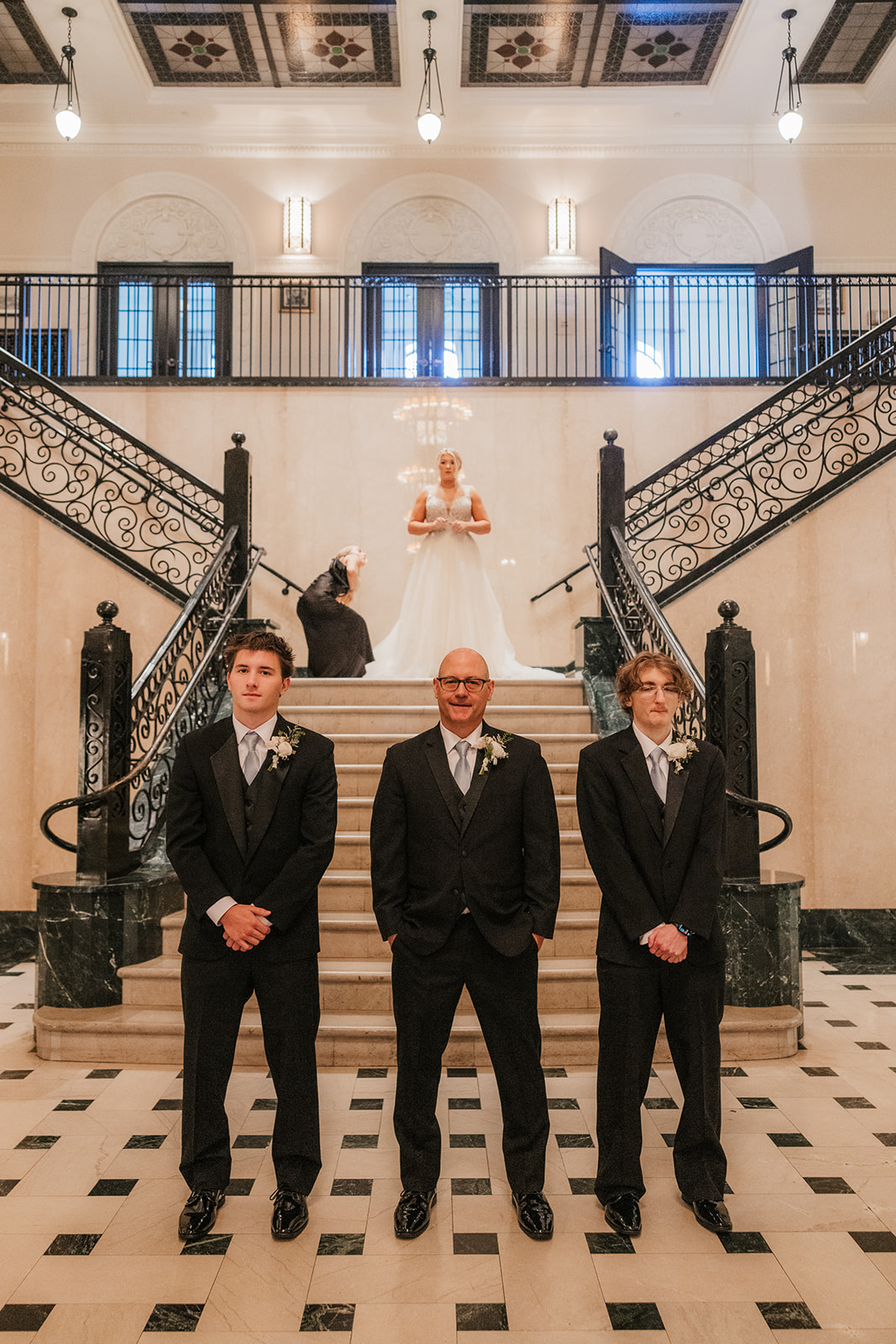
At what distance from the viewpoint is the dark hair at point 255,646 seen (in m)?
2.94

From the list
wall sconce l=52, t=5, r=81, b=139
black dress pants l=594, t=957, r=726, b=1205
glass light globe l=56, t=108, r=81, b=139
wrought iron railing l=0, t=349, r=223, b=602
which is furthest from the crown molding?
black dress pants l=594, t=957, r=726, b=1205

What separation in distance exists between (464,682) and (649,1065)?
1.34m

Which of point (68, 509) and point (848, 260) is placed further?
point (848, 260)

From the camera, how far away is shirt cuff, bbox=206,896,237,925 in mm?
2837

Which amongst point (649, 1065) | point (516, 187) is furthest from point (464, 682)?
point (516, 187)

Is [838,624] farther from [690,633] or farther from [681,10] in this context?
[681,10]

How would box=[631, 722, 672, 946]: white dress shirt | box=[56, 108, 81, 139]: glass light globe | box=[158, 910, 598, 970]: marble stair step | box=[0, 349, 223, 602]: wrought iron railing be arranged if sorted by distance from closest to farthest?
1. box=[631, 722, 672, 946]: white dress shirt
2. box=[158, 910, 598, 970]: marble stair step
3. box=[0, 349, 223, 602]: wrought iron railing
4. box=[56, 108, 81, 139]: glass light globe

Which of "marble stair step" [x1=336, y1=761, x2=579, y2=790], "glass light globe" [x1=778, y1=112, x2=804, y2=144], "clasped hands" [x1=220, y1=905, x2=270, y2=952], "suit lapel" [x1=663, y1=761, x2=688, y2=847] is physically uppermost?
"glass light globe" [x1=778, y1=112, x2=804, y2=144]


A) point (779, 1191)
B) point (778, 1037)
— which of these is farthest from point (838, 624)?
point (779, 1191)

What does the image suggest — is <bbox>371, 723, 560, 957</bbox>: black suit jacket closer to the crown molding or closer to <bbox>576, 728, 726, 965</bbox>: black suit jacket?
<bbox>576, 728, 726, 965</bbox>: black suit jacket

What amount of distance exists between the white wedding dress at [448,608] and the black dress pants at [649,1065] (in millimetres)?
4539

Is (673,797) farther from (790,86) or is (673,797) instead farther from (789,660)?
(790,86)

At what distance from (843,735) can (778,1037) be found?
12.4 feet

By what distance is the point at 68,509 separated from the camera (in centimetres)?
802
